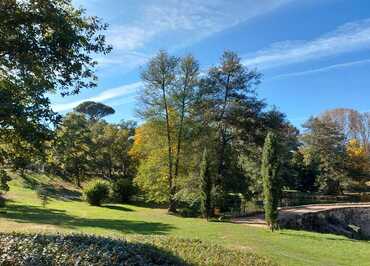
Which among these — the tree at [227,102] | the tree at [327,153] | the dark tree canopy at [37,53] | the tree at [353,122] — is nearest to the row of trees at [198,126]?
the tree at [227,102]

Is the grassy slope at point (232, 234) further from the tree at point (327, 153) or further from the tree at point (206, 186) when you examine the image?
the tree at point (327, 153)

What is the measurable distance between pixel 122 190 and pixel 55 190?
829 centimetres

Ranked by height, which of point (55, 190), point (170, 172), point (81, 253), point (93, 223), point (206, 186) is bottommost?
point (81, 253)

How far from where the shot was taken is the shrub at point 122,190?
40656 millimetres

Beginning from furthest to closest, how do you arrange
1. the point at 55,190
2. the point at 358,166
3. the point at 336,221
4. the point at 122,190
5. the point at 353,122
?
the point at 353,122, the point at 358,166, the point at 55,190, the point at 122,190, the point at 336,221

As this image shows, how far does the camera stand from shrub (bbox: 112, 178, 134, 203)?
40.7 metres

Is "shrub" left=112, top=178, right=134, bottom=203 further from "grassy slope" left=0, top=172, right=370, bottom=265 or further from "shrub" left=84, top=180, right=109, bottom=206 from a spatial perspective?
"grassy slope" left=0, top=172, right=370, bottom=265

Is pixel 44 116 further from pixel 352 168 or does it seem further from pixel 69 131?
pixel 352 168

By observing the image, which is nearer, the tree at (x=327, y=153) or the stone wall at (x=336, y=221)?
the stone wall at (x=336, y=221)

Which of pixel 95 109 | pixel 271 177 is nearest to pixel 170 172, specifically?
pixel 271 177

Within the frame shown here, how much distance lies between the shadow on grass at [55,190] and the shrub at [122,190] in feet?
10.6

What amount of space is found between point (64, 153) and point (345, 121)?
77.1m

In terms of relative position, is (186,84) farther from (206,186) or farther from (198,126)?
(206,186)

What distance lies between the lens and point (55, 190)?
44844 millimetres
